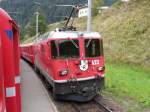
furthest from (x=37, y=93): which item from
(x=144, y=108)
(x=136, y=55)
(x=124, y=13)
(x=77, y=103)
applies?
(x=124, y=13)

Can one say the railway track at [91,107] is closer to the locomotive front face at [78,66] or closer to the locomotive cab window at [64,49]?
the locomotive front face at [78,66]

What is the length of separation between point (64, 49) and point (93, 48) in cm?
112

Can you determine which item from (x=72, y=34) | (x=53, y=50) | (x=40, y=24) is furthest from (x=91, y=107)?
(x=40, y=24)

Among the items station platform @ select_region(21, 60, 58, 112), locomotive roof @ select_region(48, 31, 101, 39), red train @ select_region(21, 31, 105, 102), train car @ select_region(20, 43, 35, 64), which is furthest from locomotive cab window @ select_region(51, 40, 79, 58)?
train car @ select_region(20, 43, 35, 64)

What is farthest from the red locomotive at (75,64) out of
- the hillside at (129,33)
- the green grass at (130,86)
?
the hillside at (129,33)

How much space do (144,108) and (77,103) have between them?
8.87ft

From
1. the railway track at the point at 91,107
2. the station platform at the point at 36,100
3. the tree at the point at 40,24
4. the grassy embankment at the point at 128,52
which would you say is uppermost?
the tree at the point at 40,24

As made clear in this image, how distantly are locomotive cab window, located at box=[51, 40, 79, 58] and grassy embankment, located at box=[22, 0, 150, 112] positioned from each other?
8.22 ft

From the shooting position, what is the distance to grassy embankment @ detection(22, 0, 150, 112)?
60.0 feet

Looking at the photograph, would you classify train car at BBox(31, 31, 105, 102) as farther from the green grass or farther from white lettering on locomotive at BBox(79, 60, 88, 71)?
the green grass

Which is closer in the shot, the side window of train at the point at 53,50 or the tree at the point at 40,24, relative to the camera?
the side window of train at the point at 53,50

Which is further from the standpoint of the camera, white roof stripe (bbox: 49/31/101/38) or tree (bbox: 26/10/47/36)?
tree (bbox: 26/10/47/36)

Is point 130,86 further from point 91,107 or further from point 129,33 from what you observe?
point 129,33

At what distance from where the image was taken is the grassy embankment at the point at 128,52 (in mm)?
18281
